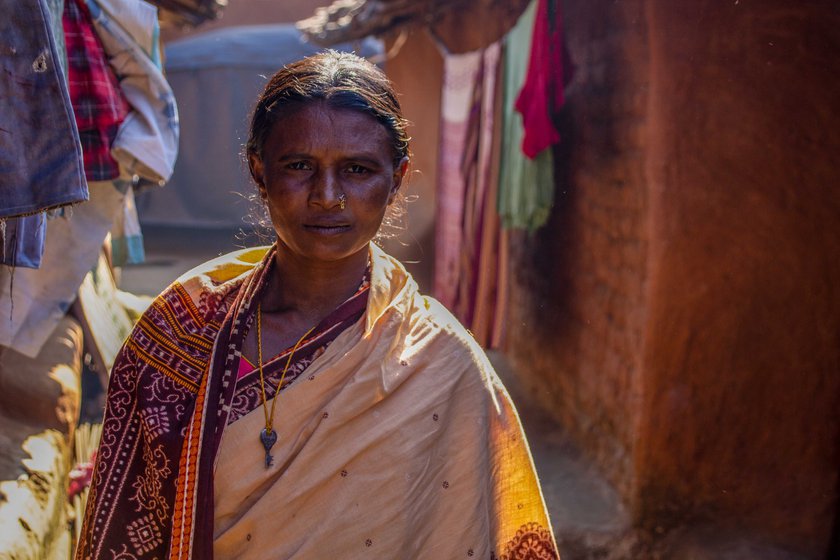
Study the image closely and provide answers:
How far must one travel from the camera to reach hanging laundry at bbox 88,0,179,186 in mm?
3041

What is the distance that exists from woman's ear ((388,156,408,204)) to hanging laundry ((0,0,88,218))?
63 centimetres

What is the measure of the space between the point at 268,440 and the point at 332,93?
695 mm

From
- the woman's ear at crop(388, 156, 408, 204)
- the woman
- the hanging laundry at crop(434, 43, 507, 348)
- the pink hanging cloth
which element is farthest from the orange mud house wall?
the woman

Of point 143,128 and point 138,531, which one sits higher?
point 143,128

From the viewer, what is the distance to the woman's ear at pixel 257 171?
1.80 m

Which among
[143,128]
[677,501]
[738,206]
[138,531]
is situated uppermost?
[143,128]

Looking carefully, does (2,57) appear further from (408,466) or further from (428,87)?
(428,87)

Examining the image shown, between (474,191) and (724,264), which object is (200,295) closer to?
(724,264)

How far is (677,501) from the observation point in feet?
11.9

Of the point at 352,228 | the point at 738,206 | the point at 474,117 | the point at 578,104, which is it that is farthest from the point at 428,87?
Answer: the point at 352,228

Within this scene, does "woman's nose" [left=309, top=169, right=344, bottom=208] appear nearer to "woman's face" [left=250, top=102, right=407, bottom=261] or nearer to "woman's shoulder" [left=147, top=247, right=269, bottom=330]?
"woman's face" [left=250, top=102, right=407, bottom=261]

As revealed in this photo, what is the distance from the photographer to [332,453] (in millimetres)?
1699

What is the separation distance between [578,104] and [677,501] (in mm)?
1968

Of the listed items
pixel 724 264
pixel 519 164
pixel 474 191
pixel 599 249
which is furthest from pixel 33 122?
pixel 474 191
